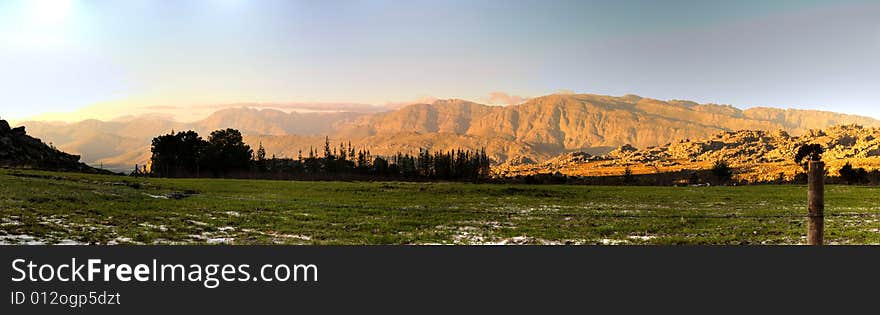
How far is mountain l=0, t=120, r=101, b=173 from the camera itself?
88812mm

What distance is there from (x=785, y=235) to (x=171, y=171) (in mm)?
99518

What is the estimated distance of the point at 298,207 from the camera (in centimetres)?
3525

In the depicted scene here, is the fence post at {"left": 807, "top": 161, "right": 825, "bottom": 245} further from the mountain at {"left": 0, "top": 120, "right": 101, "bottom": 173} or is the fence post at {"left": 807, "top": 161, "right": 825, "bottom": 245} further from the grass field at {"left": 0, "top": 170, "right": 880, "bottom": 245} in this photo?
the mountain at {"left": 0, "top": 120, "right": 101, "bottom": 173}

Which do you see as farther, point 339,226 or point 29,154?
point 29,154

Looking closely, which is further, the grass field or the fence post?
the grass field

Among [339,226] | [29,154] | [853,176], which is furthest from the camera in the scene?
[29,154]

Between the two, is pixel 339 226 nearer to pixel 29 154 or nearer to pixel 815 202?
pixel 815 202

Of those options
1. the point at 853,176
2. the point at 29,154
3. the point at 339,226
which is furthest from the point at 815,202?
the point at 29,154

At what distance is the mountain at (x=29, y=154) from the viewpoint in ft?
291

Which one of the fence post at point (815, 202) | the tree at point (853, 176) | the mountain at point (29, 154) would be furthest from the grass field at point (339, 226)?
the tree at point (853, 176)

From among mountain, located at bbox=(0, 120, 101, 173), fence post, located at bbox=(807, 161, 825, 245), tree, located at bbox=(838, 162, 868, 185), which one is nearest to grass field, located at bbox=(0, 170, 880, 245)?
fence post, located at bbox=(807, 161, 825, 245)

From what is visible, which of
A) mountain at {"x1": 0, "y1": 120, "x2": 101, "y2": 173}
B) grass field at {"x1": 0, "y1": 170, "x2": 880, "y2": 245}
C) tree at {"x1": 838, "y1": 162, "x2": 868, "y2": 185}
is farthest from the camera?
mountain at {"x1": 0, "y1": 120, "x2": 101, "y2": 173}

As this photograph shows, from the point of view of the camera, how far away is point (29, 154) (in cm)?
10106

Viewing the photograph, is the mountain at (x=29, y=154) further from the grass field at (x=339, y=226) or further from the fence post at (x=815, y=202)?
the fence post at (x=815, y=202)
